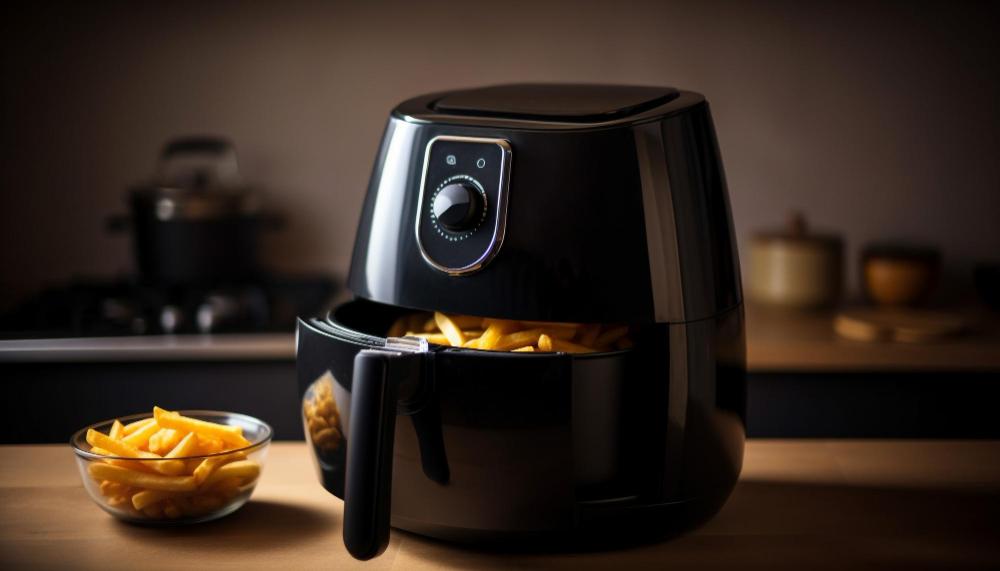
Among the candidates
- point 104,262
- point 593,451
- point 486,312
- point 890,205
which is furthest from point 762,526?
point 104,262

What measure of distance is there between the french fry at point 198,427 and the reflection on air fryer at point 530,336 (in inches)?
7.0

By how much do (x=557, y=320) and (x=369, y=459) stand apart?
0.57 ft

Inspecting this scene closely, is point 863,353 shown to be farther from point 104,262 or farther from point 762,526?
point 104,262

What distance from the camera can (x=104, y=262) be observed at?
7.70 ft

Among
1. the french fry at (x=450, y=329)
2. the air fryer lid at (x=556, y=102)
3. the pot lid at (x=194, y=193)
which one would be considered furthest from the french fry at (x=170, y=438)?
the pot lid at (x=194, y=193)

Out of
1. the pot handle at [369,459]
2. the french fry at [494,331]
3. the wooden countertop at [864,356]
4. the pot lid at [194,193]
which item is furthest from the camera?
the pot lid at [194,193]

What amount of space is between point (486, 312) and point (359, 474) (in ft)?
0.54

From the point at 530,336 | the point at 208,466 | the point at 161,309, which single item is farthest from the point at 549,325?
the point at 161,309

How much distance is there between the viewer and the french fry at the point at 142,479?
2.66 ft

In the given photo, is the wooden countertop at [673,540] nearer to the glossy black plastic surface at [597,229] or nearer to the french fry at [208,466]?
the french fry at [208,466]

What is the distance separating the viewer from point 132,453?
0.83m

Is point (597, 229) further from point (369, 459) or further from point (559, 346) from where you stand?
point (369, 459)

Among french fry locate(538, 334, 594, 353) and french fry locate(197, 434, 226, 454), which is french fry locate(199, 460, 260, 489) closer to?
french fry locate(197, 434, 226, 454)

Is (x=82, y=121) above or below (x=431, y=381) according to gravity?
above
